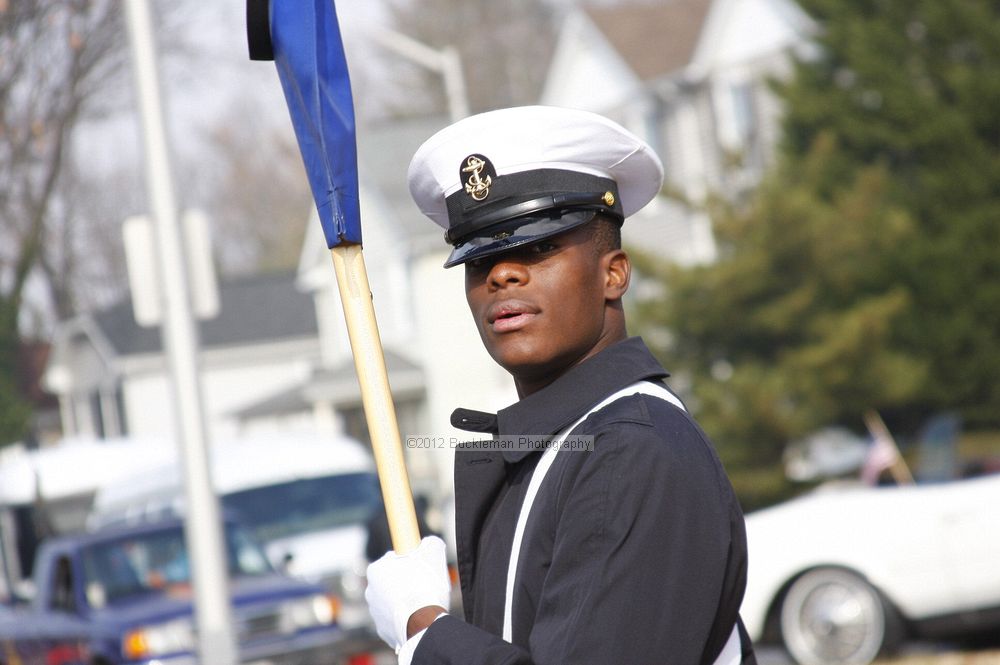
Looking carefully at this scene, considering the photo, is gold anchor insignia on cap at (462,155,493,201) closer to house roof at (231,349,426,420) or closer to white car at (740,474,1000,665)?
white car at (740,474,1000,665)

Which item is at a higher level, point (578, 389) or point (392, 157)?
point (392, 157)

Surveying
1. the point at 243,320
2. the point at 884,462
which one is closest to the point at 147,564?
the point at 884,462

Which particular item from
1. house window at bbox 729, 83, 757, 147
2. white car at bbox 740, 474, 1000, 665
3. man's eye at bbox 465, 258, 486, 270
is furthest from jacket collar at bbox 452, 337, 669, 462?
house window at bbox 729, 83, 757, 147

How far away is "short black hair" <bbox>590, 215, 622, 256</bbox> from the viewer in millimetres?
2354

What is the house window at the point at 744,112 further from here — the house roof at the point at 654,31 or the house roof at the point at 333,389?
the house roof at the point at 333,389

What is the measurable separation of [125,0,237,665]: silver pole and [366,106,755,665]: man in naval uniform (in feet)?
21.2

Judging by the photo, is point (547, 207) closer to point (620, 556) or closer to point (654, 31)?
point (620, 556)

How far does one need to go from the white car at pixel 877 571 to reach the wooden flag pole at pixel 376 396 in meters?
7.23

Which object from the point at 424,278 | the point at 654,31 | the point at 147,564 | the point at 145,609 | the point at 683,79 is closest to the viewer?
the point at 145,609

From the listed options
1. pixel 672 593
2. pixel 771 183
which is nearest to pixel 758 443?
pixel 771 183

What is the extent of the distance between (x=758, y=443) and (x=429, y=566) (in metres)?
14.3

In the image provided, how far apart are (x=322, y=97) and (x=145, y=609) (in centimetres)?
815

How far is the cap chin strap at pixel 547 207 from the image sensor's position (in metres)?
2.32

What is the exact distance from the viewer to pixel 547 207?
7.59 ft
